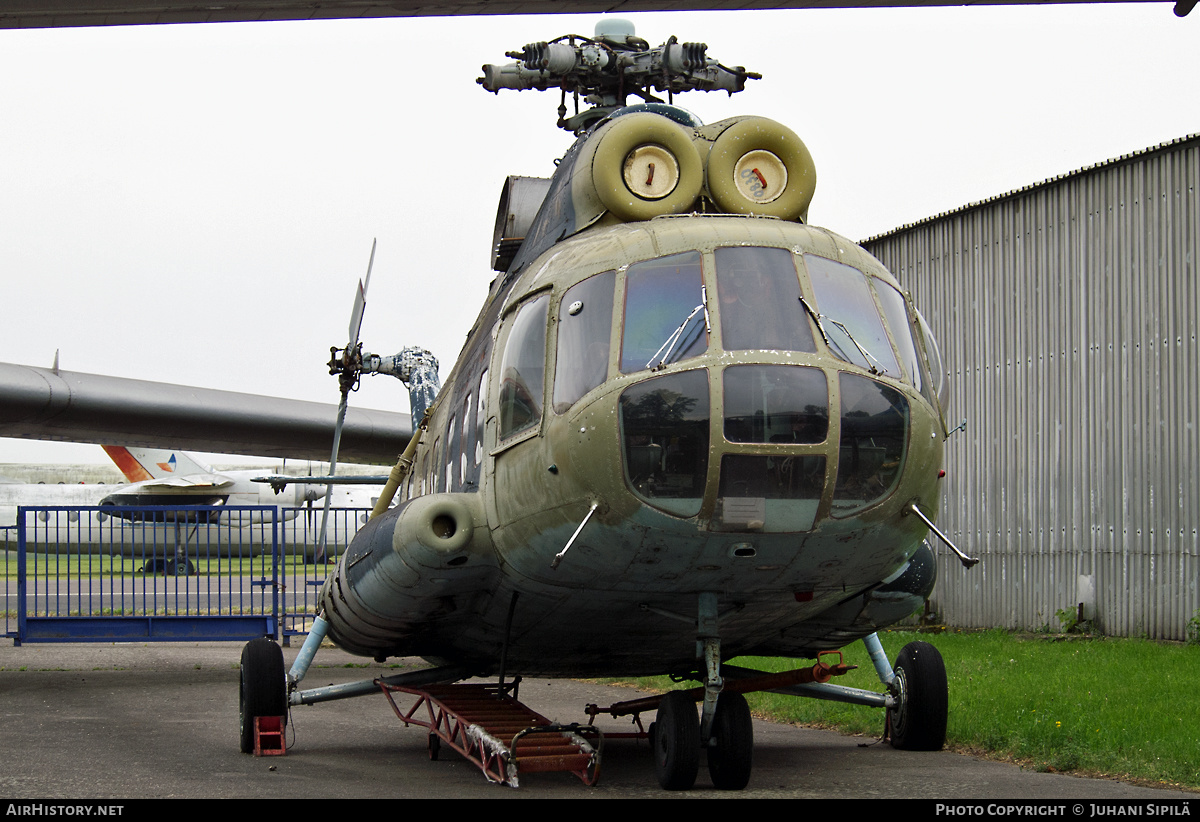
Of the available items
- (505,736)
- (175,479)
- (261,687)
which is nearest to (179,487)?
(175,479)

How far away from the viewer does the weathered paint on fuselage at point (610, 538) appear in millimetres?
5699

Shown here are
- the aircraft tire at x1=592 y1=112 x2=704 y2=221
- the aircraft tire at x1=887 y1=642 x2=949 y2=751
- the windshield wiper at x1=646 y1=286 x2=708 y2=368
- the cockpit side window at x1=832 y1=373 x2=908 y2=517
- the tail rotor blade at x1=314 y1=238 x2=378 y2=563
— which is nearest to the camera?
the cockpit side window at x1=832 y1=373 x2=908 y2=517

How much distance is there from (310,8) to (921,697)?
5668mm

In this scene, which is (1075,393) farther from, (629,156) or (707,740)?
(707,740)

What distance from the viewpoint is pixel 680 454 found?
5566 millimetres

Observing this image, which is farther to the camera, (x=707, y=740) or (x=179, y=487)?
(x=179, y=487)

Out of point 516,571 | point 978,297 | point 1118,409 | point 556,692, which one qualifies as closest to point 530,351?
point 516,571

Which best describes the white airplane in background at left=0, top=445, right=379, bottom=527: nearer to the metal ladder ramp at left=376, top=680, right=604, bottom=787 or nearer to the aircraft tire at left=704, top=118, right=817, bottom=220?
the metal ladder ramp at left=376, top=680, right=604, bottom=787

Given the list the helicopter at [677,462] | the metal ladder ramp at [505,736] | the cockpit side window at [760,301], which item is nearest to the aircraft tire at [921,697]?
the helicopter at [677,462]

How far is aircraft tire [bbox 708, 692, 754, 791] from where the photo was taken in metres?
6.55

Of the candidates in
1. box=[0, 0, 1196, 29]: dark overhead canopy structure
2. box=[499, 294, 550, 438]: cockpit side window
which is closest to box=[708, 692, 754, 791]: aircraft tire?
box=[499, 294, 550, 438]: cockpit side window

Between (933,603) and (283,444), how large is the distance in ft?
32.8

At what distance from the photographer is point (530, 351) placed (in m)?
6.50

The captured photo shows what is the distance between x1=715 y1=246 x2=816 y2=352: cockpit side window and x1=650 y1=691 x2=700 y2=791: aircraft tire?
197cm
